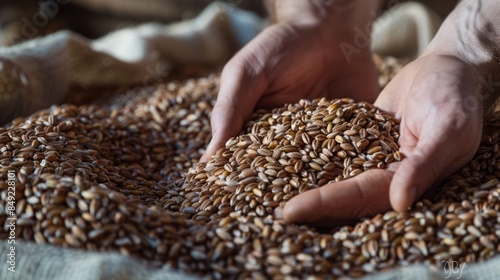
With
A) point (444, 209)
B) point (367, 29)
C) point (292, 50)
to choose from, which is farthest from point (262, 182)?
point (367, 29)

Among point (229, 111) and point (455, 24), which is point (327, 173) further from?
point (455, 24)

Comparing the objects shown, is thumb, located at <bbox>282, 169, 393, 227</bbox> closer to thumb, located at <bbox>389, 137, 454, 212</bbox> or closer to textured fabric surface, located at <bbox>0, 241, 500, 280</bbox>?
thumb, located at <bbox>389, 137, 454, 212</bbox>

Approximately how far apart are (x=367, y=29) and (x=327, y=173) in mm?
1007

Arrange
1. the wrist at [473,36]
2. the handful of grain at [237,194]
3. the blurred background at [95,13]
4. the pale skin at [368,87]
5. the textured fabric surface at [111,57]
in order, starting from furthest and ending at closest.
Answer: the blurred background at [95,13], the textured fabric surface at [111,57], the wrist at [473,36], the pale skin at [368,87], the handful of grain at [237,194]

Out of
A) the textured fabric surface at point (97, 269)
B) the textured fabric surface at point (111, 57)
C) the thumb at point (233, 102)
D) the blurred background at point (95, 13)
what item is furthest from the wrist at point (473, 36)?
the blurred background at point (95, 13)

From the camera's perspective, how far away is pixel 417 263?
45.2 inches

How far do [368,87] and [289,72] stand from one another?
33cm

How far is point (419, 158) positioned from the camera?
126 centimetres

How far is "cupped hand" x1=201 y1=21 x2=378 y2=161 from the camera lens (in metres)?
1.67

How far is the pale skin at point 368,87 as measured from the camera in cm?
129

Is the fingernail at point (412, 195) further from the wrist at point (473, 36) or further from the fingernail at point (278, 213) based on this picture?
the wrist at point (473, 36)

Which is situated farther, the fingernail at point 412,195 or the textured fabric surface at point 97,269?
the fingernail at point 412,195

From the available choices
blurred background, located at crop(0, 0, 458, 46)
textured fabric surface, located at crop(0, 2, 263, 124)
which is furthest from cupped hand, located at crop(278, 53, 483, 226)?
blurred background, located at crop(0, 0, 458, 46)

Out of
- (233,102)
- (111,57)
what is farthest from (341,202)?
(111,57)
